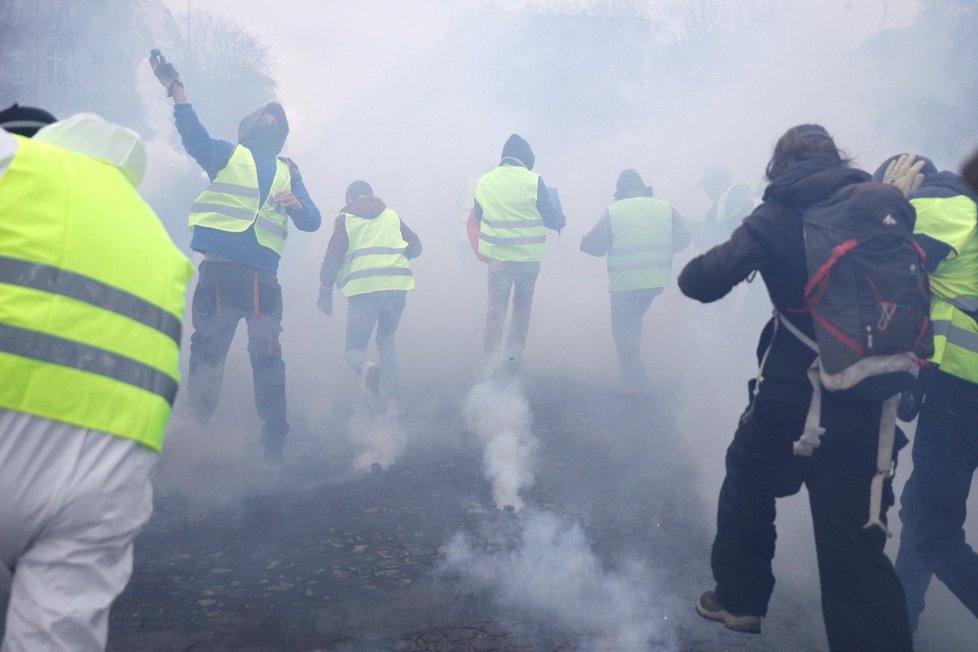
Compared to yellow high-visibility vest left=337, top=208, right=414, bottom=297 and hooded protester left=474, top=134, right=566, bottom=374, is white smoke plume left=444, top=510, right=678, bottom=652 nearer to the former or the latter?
yellow high-visibility vest left=337, top=208, right=414, bottom=297

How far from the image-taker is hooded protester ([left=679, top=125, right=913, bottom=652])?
2299mm

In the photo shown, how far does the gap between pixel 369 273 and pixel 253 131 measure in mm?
1502

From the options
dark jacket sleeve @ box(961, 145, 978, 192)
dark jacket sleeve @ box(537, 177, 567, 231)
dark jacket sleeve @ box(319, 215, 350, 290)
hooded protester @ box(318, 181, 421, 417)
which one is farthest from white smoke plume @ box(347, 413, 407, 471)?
dark jacket sleeve @ box(961, 145, 978, 192)

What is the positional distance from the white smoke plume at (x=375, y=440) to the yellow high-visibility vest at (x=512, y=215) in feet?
6.26

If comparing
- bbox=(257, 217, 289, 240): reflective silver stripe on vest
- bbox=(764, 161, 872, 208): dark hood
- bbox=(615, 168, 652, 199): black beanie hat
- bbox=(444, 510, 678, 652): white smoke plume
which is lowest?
bbox=(444, 510, 678, 652): white smoke plume

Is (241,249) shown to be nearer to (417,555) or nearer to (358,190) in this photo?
(358,190)

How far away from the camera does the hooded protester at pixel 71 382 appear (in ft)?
5.05

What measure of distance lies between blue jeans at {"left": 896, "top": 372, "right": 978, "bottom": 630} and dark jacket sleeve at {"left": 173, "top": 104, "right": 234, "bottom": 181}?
4175 mm

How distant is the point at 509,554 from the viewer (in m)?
3.62

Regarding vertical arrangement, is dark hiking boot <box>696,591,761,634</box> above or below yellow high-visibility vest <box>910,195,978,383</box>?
below

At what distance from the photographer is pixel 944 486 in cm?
299

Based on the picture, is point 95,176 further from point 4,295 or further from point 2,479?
point 2,479

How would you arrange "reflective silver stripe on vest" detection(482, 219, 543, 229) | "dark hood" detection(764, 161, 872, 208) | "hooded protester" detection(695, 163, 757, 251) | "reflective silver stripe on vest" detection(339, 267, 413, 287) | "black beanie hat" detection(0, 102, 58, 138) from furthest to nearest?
"hooded protester" detection(695, 163, 757, 251), "reflective silver stripe on vest" detection(482, 219, 543, 229), "reflective silver stripe on vest" detection(339, 267, 413, 287), "dark hood" detection(764, 161, 872, 208), "black beanie hat" detection(0, 102, 58, 138)

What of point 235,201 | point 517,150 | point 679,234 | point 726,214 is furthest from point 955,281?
point 726,214
